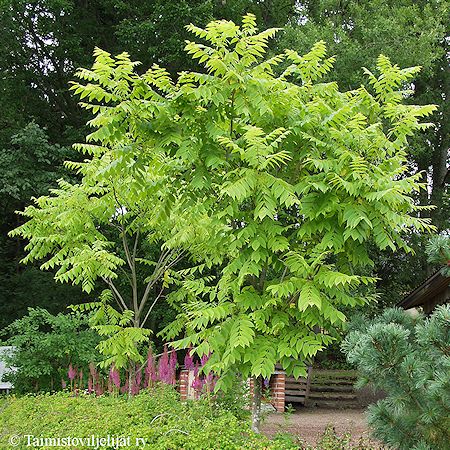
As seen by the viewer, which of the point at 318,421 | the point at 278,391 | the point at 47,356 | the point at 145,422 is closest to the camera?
the point at 145,422

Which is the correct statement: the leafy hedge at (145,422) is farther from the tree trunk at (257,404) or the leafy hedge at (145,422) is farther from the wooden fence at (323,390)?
the wooden fence at (323,390)

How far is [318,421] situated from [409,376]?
357 inches

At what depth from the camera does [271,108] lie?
5.31 m

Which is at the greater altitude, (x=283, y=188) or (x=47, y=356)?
(x=283, y=188)

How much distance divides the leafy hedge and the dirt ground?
125 inches

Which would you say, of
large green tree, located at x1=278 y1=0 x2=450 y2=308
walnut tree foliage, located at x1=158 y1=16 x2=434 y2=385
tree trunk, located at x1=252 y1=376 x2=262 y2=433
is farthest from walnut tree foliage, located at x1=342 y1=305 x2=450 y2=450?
large green tree, located at x1=278 y1=0 x2=450 y2=308

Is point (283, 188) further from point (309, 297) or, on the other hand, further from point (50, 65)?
point (50, 65)

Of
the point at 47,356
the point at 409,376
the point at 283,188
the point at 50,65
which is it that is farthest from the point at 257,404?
the point at 50,65

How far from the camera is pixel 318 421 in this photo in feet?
39.6

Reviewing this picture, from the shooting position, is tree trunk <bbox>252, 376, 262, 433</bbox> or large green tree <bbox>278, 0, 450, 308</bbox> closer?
tree trunk <bbox>252, 376, 262, 433</bbox>

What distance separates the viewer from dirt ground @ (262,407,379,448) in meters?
9.45

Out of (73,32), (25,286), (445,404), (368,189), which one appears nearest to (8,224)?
(25,286)

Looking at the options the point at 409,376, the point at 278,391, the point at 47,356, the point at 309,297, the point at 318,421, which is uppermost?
the point at 309,297

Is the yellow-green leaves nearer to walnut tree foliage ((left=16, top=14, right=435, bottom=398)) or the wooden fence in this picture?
walnut tree foliage ((left=16, top=14, right=435, bottom=398))
